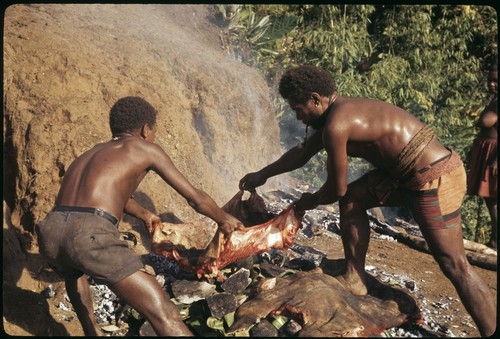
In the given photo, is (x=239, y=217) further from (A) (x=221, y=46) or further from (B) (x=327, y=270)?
(A) (x=221, y=46)

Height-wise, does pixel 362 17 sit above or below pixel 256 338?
above

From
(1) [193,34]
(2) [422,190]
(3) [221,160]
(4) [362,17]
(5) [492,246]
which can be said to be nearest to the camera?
(2) [422,190]

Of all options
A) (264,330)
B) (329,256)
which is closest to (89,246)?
(264,330)

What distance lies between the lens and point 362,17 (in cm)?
1069

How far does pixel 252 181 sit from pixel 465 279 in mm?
1996

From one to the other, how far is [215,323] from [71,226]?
1.33 m

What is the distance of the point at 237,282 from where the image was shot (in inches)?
183

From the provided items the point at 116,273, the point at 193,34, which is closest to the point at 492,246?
the point at 116,273

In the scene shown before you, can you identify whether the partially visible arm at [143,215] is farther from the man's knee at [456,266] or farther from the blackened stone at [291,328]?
the man's knee at [456,266]

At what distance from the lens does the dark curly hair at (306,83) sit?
4.26 m

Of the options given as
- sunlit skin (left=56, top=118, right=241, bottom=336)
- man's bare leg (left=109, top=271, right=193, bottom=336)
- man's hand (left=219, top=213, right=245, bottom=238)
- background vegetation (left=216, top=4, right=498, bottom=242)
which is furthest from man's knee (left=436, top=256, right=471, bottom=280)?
background vegetation (left=216, top=4, right=498, bottom=242)

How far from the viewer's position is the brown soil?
14.0 feet

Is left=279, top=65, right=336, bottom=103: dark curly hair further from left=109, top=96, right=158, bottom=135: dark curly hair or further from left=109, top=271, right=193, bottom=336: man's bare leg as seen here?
left=109, top=271, right=193, bottom=336: man's bare leg

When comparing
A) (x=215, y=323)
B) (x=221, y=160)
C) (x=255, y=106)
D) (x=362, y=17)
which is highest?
(x=362, y=17)
